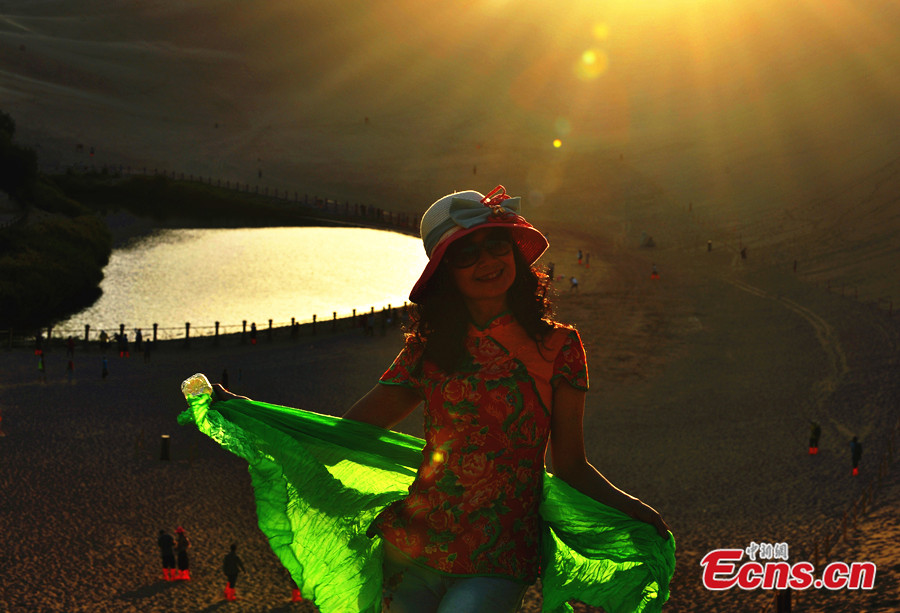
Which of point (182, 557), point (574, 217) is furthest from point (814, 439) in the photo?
point (574, 217)

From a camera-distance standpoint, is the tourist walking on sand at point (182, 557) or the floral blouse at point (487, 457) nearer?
the floral blouse at point (487, 457)

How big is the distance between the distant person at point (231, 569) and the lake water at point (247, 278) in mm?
20512

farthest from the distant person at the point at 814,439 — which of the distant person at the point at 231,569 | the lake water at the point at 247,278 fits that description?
the lake water at the point at 247,278

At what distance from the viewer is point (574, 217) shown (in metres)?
64.7

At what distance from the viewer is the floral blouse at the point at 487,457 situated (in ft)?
10.9

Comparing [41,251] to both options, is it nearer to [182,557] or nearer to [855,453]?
[182,557]

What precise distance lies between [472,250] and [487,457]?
820 mm

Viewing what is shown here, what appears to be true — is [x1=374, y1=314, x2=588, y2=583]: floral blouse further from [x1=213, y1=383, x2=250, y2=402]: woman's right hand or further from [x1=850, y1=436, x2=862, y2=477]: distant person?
[x1=850, y1=436, x2=862, y2=477]: distant person

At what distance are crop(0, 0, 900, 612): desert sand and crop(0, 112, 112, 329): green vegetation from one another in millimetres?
8436

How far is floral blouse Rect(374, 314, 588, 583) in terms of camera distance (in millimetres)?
3311

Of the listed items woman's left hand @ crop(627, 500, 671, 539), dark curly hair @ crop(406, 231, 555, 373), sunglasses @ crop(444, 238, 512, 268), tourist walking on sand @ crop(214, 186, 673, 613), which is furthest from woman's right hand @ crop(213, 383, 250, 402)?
woman's left hand @ crop(627, 500, 671, 539)

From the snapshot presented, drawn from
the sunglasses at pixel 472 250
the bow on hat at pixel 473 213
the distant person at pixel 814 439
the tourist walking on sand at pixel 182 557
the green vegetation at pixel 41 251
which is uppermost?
the bow on hat at pixel 473 213

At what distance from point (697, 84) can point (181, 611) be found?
95.4 metres

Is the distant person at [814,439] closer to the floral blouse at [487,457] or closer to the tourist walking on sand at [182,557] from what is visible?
the tourist walking on sand at [182,557]
